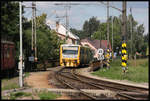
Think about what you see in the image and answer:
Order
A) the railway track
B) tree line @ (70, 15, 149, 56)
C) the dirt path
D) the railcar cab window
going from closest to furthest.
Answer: the railway track
the dirt path
the railcar cab window
tree line @ (70, 15, 149, 56)

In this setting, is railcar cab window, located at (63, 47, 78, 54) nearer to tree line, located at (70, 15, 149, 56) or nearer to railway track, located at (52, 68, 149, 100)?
tree line, located at (70, 15, 149, 56)

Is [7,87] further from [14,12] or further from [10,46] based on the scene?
[14,12]

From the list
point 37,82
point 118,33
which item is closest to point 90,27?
point 118,33

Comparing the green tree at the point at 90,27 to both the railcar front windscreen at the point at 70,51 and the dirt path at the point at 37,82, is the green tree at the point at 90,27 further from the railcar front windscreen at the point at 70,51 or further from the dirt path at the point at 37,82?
the dirt path at the point at 37,82

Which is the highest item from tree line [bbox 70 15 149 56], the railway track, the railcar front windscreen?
tree line [bbox 70 15 149 56]

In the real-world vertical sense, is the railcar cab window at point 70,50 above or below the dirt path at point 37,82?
above

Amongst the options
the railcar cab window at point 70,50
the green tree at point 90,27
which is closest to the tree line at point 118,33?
the green tree at point 90,27

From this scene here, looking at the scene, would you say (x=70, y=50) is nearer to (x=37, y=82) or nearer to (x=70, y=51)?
(x=70, y=51)

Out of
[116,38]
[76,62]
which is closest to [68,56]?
[76,62]

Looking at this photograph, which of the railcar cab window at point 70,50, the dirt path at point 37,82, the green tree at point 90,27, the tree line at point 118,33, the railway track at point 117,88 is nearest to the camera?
the railway track at point 117,88

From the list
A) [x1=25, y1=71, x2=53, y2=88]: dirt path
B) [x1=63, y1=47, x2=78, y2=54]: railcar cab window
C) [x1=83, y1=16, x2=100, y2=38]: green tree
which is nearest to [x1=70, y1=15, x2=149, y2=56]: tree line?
[x1=83, y1=16, x2=100, y2=38]: green tree

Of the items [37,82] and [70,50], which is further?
[70,50]

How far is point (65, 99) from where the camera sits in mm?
10898

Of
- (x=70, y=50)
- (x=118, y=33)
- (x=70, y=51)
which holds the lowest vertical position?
(x=70, y=51)
